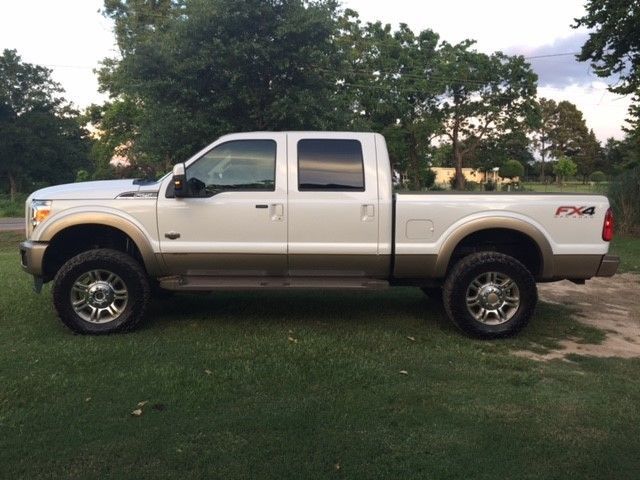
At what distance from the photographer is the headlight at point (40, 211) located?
5727 mm

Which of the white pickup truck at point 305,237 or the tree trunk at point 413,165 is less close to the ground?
the tree trunk at point 413,165

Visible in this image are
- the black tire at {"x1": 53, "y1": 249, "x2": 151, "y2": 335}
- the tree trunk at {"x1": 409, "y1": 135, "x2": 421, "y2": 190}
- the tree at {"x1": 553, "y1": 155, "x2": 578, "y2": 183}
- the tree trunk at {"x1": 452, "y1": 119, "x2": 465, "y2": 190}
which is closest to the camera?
the black tire at {"x1": 53, "y1": 249, "x2": 151, "y2": 335}

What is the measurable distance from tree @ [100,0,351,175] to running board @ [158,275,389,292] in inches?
329

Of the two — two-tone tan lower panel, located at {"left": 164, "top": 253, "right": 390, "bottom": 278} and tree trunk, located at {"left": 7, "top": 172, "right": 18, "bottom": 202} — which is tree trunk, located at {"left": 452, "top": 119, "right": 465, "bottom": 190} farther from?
two-tone tan lower panel, located at {"left": 164, "top": 253, "right": 390, "bottom": 278}

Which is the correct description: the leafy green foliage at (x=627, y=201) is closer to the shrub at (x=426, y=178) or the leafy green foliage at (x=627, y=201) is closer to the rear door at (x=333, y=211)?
the rear door at (x=333, y=211)

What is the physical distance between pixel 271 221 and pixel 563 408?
10.0 ft

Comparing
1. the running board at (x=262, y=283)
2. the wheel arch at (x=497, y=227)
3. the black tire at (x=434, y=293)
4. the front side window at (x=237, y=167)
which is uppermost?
the front side window at (x=237, y=167)

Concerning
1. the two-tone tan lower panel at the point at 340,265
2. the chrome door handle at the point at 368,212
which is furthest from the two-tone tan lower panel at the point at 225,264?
the chrome door handle at the point at 368,212

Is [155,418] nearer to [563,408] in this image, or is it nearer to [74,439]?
[74,439]

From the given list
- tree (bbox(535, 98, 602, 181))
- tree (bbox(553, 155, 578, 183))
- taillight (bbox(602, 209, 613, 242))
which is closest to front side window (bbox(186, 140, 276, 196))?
taillight (bbox(602, 209, 613, 242))

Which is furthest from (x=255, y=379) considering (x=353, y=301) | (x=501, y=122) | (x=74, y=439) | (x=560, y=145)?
(x=560, y=145)

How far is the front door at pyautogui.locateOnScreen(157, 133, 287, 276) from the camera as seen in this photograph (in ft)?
18.8

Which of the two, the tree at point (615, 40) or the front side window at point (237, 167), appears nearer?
the front side window at point (237, 167)

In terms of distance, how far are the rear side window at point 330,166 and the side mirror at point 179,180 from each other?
1.12m
